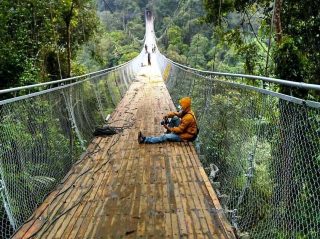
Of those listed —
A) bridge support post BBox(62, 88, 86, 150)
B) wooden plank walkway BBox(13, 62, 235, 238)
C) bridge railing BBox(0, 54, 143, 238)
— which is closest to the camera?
wooden plank walkway BBox(13, 62, 235, 238)

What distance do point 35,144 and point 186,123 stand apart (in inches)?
91.0

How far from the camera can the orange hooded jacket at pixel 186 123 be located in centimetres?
545

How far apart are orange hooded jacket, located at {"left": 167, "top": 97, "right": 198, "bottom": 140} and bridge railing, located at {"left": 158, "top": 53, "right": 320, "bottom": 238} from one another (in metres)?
0.20

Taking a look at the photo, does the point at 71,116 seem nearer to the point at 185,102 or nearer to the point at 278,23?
the point at 185,102

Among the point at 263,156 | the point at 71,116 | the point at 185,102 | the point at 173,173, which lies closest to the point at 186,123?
the point at 185,102

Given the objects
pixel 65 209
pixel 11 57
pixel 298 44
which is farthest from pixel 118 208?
pixel 11 57

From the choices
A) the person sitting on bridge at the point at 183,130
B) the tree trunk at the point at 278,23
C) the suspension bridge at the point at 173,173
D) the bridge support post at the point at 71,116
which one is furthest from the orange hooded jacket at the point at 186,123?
the tree trunk at the point at 278,23

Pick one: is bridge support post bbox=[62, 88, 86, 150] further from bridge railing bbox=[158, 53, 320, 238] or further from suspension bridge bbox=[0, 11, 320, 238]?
bridge railing bbox=[158, 53, 320, 238]

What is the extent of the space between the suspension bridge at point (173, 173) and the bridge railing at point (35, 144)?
1 cm

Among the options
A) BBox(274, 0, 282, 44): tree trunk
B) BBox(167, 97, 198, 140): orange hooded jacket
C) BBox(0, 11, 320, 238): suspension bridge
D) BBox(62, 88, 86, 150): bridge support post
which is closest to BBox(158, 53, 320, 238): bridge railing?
BBox(0, 11, 320, 238): suspension bridge

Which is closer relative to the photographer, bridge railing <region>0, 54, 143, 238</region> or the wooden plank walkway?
the wooden plank walkway

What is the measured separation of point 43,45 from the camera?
10453mm

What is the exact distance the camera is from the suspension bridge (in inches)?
108

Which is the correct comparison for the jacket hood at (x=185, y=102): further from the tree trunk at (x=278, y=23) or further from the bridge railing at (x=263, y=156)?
the tree trunk at (x=278, y=23)
